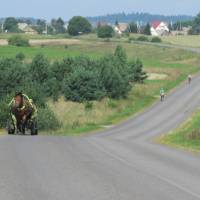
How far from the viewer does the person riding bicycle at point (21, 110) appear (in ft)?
95.3

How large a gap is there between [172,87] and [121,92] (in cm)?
1273

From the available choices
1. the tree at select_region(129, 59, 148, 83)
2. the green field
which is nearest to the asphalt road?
the green field

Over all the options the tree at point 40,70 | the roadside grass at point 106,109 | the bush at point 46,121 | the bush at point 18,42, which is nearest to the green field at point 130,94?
the roadside grass at point 106,109

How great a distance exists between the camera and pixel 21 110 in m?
29.4

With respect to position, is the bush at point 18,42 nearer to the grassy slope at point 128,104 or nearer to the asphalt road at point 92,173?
the grassy slope at point 128,104

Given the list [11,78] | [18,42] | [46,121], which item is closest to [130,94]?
[11,78]

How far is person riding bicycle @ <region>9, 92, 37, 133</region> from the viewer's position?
95.3 ft

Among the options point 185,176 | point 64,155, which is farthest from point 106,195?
point 64,155

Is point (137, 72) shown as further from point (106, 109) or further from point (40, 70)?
point (106, 109)

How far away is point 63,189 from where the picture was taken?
11938mm

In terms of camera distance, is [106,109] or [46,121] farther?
[106,109]

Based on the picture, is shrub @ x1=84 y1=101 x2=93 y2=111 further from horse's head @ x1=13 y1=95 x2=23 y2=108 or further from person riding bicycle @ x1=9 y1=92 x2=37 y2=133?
horse's head @ x1=13 y1=95 x2=23 y2=108

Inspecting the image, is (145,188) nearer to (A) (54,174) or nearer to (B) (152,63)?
(A) (54,174)

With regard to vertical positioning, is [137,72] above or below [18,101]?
below
